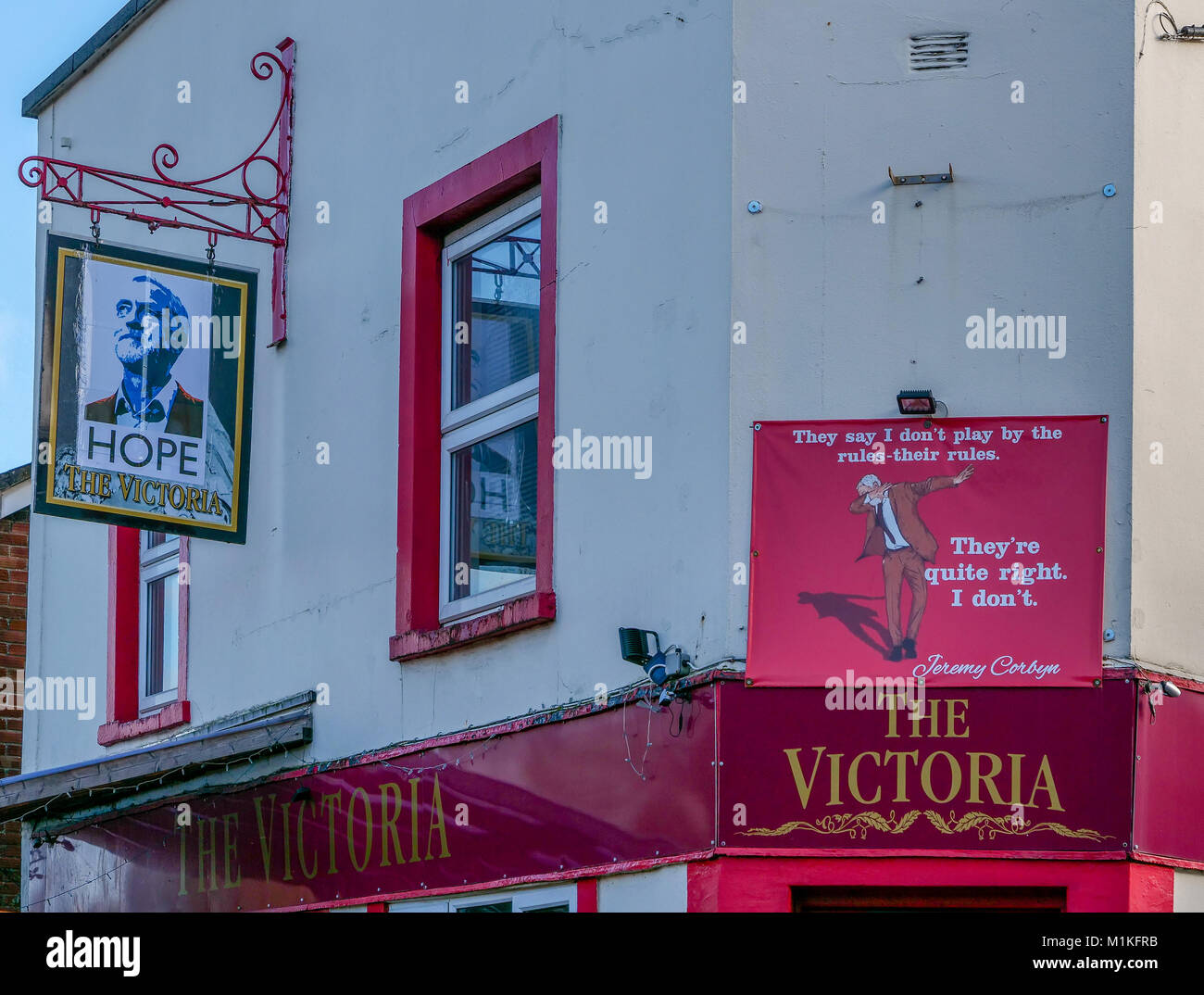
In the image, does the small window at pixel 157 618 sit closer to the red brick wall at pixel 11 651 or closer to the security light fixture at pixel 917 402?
the red brick wall at pixel 11 651

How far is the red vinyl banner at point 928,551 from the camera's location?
8242 mm

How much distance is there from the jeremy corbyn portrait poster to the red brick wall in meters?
5.61

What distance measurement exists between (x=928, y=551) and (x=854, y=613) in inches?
15.2

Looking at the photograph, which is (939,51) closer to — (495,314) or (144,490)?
(495,314)

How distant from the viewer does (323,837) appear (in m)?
10.6

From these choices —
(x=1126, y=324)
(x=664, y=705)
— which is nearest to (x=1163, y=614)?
(x=1126, y=324)

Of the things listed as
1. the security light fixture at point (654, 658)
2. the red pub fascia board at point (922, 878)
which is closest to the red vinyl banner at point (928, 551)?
the security light fixture at point (654, 658)

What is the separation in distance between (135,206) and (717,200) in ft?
19.3

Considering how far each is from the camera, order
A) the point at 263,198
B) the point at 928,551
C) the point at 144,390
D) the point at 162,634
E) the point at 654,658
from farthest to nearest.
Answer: the point at 162,634 < the point at 263,198 < the point at 144,390 < the point at 654,658 < the point at 928,551

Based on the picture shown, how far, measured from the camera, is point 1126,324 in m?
8.46

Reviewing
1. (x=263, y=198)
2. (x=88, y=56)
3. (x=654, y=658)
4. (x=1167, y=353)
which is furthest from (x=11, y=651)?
(x=1167, y=353)

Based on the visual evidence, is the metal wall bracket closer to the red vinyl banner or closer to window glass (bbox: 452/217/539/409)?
the red vinyl banner

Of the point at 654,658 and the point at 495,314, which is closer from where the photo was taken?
the point at 654,658
